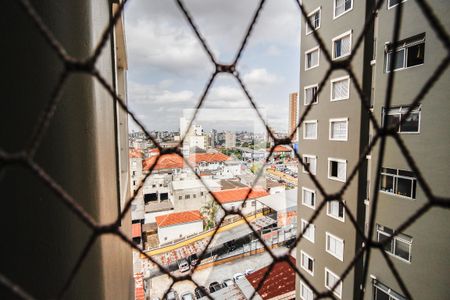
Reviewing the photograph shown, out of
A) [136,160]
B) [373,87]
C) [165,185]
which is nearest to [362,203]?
[373,87]

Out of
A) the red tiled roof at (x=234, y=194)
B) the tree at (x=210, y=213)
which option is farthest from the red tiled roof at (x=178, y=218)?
the red tiled roof at (x=234, y=194)

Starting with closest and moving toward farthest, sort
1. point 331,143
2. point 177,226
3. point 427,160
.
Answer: point 427,160, point 331,143, point 177,226

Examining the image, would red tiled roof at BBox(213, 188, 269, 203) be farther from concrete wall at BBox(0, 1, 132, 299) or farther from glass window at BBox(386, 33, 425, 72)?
concrete wall at BBox(0, 1, 132, 299)

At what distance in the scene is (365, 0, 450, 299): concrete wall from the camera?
222 cm

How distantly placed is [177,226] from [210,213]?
182cm

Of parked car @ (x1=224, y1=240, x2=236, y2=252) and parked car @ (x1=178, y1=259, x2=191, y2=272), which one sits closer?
parked car @ (x1=178, y1=259, x2=191, y2=272)

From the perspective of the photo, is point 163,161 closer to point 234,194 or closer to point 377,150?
point 377,150

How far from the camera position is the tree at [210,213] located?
422 inches

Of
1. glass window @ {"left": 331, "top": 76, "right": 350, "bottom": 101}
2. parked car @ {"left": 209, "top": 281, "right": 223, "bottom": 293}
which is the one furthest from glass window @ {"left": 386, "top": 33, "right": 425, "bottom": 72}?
parked car @ {"left": 209, "top": 281, "right": 223, "bottom": 293}

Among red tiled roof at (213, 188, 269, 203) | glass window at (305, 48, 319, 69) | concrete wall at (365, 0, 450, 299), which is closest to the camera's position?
concrete wall at (365, 0, 450, 299)

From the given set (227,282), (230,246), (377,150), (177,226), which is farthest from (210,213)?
(377,150)

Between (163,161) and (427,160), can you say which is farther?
(163,161)

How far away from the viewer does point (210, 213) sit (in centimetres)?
1107

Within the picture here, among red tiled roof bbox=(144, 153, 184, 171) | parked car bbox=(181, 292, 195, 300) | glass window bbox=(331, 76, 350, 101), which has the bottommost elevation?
parked car bbox=(181, 292, 195, 300)
